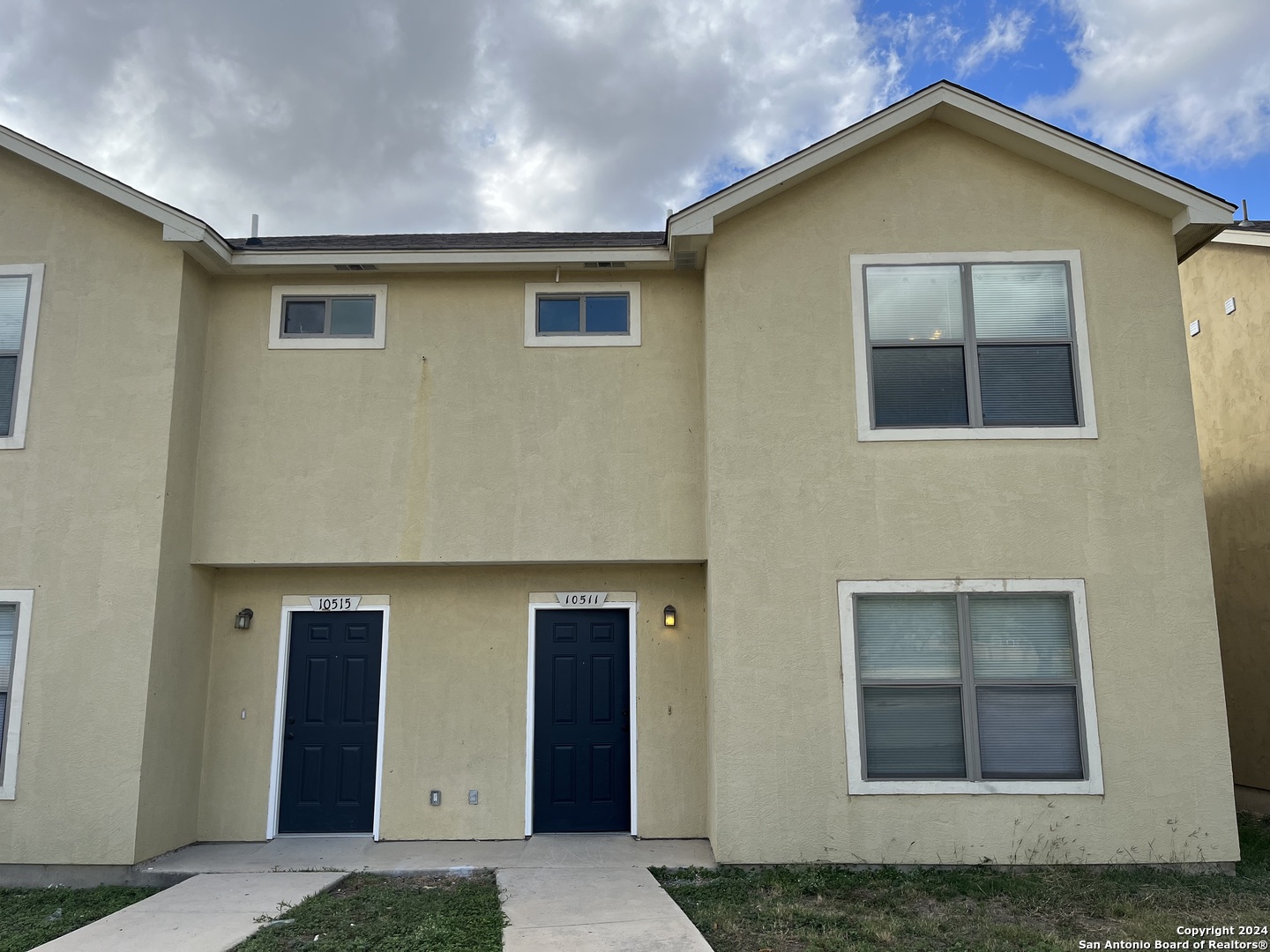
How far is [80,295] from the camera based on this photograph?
7695 millimetres

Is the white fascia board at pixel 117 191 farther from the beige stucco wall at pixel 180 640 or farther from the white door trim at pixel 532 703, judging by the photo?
the white door trim at pixel 532 703

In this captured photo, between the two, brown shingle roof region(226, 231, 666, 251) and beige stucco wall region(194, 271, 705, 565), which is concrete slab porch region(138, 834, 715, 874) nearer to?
beige stucco wall region(194, 271, 705, 565)

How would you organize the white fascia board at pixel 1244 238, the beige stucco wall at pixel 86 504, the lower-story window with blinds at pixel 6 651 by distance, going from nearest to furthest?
the beige stucco wall at pixel 86 504
the lower-story window with blinds at pixel 6 651
the white fascia board at pixel 1244 238

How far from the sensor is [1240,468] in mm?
10039

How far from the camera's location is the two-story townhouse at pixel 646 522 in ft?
22.7

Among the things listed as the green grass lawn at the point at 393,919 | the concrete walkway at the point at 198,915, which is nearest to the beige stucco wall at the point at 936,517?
the green grass lawn at the point at 393,919

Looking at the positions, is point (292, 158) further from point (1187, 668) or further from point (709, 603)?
point (1187, 668)

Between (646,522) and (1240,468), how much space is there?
7417 millimetres

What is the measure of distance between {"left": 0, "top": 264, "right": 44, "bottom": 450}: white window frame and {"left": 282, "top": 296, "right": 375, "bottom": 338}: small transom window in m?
2.09

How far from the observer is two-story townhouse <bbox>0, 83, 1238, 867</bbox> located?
6.93 meters

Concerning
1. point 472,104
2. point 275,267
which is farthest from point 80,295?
point 472,104

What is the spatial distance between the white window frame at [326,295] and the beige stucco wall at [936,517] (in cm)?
320

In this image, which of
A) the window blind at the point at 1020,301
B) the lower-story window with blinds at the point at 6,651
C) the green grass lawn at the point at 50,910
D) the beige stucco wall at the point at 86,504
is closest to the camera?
the green grass lawn at the point at 50,910

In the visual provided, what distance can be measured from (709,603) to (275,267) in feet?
16.8
